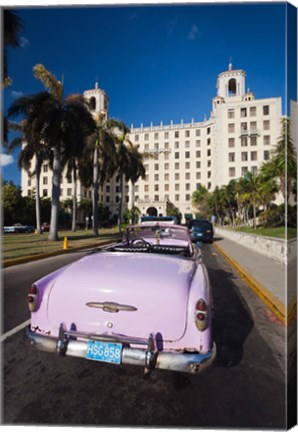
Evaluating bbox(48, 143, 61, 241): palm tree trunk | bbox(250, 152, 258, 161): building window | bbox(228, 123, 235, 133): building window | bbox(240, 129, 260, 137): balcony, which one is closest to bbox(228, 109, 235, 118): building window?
bbox(228, 123, 235, 133): building window

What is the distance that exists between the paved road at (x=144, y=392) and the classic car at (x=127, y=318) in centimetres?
32

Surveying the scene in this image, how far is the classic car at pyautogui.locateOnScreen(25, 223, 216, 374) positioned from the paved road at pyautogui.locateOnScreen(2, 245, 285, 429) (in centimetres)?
32

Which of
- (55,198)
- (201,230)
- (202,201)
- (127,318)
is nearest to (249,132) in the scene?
(202,201)

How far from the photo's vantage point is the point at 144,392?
1.91 m

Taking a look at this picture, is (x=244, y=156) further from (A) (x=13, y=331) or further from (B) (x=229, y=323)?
(A) (x=13, y=331)

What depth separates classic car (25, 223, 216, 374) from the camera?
69.1 inches

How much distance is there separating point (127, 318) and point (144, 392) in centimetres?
63

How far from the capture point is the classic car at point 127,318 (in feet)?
5.76

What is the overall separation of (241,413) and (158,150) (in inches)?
2743

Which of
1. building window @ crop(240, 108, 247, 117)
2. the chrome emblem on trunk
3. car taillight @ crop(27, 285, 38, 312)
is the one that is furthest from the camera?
building window @ crop(240, 108, 247, 117)

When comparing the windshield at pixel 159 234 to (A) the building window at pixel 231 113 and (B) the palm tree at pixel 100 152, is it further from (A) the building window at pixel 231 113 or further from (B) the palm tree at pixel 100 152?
(A) the building window at pixel 231 113

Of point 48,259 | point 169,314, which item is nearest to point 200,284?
point 169,314

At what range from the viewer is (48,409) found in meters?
1.71

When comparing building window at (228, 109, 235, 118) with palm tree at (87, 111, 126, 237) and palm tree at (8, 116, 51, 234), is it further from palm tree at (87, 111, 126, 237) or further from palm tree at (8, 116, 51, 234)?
palm tree at (8, 116, 51, 234)
